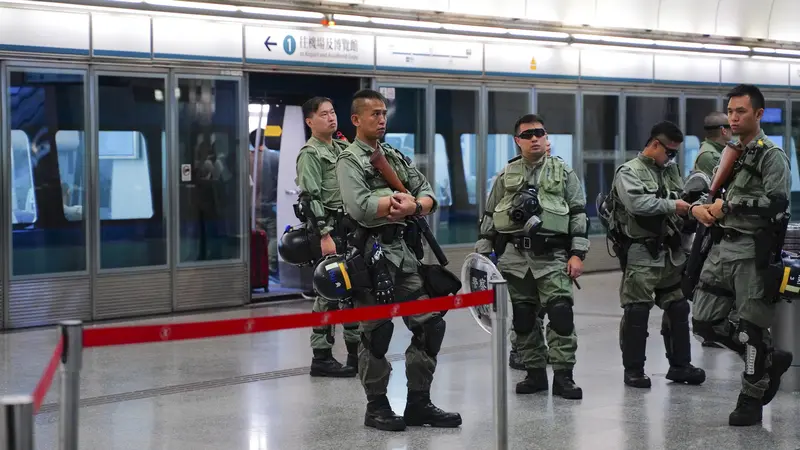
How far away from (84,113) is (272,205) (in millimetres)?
3187

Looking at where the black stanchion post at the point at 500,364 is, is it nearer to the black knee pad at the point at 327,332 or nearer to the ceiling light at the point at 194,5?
the black knee pad at the point at 327,332

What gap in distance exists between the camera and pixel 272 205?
13.2m

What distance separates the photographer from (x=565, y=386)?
7070 mm

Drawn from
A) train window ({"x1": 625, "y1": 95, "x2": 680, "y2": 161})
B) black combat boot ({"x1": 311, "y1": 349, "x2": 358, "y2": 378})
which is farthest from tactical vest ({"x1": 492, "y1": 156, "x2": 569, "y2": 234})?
train window ({"x1": 625, "y1": 95, "x2": 680, "y2": 161})

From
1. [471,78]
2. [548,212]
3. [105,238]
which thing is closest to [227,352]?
[105,238]

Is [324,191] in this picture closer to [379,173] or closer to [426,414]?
[379,173]

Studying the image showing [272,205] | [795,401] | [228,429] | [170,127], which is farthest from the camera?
[272,205]

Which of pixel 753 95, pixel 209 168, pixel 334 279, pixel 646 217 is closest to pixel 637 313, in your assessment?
pixel 646 217

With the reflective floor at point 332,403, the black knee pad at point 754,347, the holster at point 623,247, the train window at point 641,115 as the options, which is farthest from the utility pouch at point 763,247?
the train window at point 641,115

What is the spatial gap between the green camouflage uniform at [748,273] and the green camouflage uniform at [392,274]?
1586mm

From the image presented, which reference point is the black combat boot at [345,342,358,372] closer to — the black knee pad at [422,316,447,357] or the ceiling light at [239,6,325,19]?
the black knee pad at [422,316,447,357]

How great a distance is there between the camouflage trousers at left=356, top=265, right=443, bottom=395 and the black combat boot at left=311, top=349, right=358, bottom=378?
162cm

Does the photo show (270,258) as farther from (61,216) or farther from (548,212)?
(548,212)

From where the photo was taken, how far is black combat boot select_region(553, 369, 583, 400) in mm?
7027
